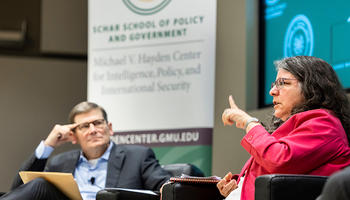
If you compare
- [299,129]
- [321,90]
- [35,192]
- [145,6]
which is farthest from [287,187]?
[145,6]

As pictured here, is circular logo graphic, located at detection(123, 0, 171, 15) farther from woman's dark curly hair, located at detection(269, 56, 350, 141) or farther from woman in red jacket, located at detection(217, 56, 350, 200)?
woman's dark curly hair, located at detection(269, 56, 350, 141)

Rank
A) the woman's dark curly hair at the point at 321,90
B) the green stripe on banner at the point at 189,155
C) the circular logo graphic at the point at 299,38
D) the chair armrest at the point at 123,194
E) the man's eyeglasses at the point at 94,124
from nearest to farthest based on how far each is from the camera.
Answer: the woman's dark curly hair at the point at 321,90, the chair armrest at the point at 123,194, the man's eyeglasses at the point at 94,124, the circular logo graphic at the point at 299,38, the green stripe on banner at the point at 189,155

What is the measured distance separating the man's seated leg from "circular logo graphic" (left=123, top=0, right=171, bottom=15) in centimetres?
193

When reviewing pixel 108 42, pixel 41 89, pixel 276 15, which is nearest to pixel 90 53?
pixel 108 42

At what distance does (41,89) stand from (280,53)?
3.88m

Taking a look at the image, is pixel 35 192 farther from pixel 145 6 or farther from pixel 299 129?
pixel 145 6

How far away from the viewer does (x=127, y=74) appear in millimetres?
4832

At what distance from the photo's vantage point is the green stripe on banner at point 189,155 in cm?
453

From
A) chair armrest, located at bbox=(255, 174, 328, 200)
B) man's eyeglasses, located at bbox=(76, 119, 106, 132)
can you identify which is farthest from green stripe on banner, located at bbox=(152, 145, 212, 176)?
chair armrest, located at bbox=(255, 174, 328, 200)

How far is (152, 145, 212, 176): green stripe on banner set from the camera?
14.9 ft

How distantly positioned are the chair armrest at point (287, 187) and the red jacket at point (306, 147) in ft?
0.39

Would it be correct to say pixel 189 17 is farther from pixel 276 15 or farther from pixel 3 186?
pixel 3 186

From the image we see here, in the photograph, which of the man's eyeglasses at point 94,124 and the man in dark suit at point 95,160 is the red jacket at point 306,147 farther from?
the man's eyeglasses at point 94,124

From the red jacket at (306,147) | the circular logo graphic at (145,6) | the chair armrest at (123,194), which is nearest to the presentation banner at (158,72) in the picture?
the circular logo graphic at (145,6)
